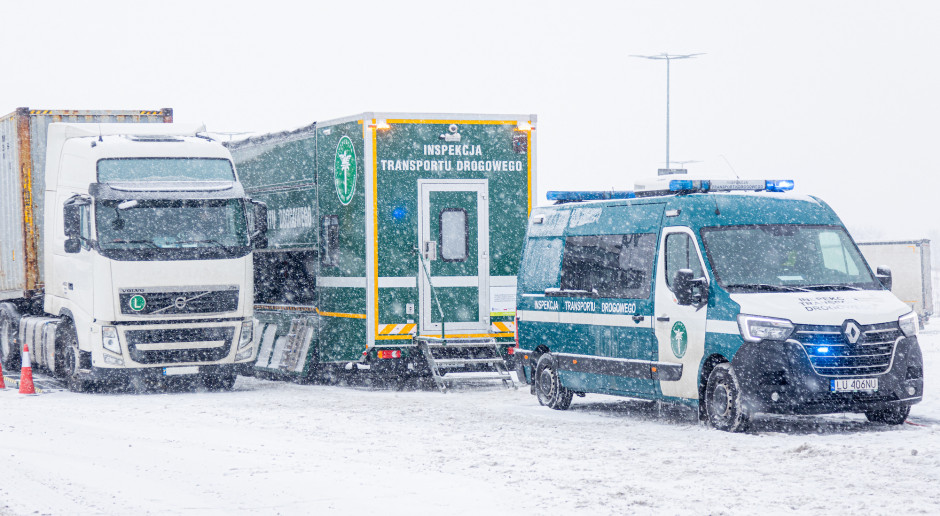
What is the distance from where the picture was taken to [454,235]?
18266mm

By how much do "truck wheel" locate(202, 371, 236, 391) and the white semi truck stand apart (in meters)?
0.03

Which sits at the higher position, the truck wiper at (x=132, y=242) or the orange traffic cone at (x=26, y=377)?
the truck wiper at (x=132, y=242)

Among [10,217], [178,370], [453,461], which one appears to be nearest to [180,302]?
[178,370]

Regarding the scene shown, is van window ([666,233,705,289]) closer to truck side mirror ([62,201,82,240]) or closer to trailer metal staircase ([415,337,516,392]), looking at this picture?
trailer metal staircase ([415,337,516,392])

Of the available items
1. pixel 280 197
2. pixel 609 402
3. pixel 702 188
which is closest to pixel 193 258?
pixel 280 197

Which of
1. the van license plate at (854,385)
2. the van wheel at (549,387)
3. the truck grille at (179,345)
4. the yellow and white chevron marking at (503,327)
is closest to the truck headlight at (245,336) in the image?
the truck grille at (179,345)

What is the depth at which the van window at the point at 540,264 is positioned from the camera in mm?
15344

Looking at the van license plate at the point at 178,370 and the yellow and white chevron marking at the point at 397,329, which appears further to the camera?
the van license plate at the point at 178,370

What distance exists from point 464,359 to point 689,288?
5.66 meters

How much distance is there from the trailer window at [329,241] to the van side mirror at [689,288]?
7001mm

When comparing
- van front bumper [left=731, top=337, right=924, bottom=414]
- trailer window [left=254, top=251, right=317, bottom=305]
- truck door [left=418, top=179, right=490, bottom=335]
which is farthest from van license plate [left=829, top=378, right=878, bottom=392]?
trailer window [left=254, top=251, right=317, bottom=305]

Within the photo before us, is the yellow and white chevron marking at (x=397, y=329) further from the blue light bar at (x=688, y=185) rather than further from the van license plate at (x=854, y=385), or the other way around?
the van license plate at (x=854, y=385)

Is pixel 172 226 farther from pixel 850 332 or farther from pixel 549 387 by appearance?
pixel 850 332

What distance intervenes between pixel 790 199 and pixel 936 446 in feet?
10.9
